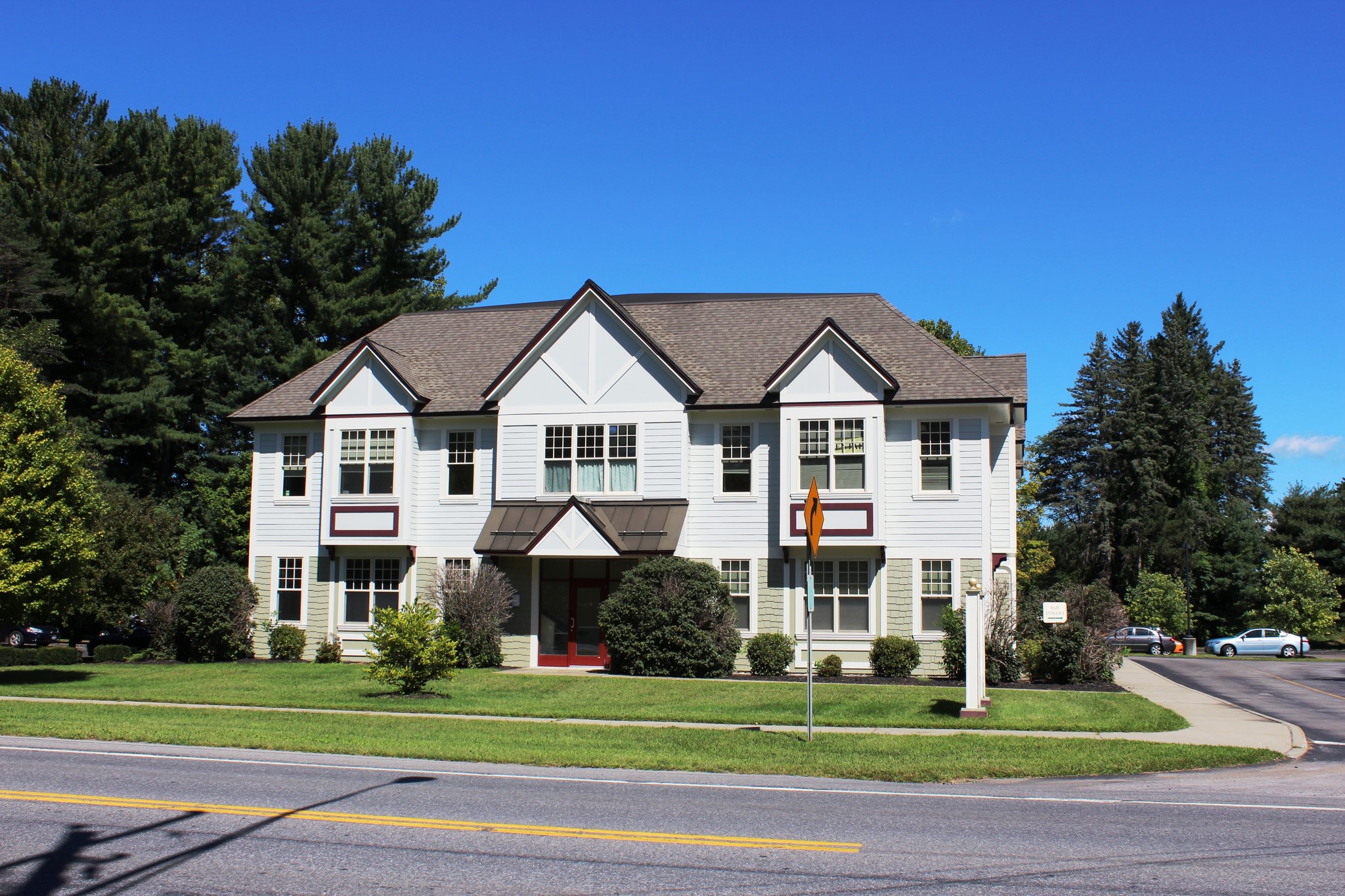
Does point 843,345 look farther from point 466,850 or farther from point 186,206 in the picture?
point 186,206

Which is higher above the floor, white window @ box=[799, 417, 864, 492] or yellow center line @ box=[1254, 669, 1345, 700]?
white window @ box=[799, 417, 864, 492]

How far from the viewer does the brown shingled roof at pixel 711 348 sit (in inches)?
1066

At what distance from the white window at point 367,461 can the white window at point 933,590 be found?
14.0 metres

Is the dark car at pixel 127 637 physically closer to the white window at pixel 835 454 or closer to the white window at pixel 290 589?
the white window at pixel 290 589

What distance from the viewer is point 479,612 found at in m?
26.7

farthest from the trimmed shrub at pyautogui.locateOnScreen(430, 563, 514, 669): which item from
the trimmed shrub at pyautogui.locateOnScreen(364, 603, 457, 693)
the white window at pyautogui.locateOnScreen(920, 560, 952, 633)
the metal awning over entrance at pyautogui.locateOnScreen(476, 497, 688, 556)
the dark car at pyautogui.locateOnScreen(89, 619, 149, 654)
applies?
the dark car at pyautogui.locateOnScreen(89, 619, 149, 654)

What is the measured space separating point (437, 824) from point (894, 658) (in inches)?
687

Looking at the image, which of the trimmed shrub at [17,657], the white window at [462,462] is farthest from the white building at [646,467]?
the trimmed shrub at [17,657]

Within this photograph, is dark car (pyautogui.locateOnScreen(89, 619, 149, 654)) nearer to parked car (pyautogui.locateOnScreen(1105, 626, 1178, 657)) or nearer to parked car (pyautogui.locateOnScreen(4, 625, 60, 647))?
parked car (pyautogui.locateOnScreen(4, 625, 60, 647))

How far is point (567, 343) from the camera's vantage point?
92.8 feet

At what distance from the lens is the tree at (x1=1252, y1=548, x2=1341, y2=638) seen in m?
55.8

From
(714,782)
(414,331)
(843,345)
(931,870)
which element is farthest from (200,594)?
(931,870)

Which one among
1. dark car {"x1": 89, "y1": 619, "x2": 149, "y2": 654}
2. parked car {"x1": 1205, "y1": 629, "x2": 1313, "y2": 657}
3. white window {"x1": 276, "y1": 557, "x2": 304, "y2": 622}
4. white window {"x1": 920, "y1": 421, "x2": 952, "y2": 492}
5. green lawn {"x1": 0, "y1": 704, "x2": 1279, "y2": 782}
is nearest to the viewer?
green lawn {"x1": 0, "y1": 704, "x2": 1279, "y2": 782}

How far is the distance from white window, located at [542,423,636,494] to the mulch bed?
19.2ft
